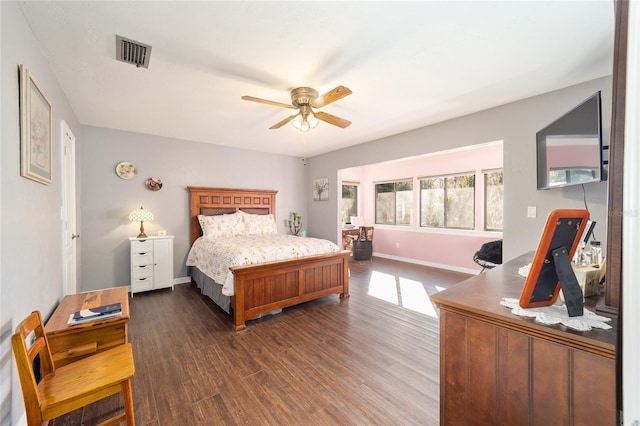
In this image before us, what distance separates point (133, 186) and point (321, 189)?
3.43 metres

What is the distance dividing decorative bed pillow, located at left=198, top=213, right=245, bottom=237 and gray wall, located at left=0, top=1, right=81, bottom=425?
2398mm

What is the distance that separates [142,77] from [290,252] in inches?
92.8

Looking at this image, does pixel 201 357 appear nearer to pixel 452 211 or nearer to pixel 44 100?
pixel 44 100

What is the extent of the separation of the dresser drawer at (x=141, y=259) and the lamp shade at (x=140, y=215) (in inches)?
20.9

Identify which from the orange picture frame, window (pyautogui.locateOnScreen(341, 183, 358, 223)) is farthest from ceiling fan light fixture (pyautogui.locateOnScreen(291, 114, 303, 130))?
window (pyautogui.locateOnScreen(341, 183, 358, 223))

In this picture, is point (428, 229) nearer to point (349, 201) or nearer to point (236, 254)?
point (349, 201)

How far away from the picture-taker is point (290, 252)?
11.0 feet

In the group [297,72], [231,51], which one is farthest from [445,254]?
[231,51]

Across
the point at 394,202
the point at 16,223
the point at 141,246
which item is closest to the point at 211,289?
the point at 141,246

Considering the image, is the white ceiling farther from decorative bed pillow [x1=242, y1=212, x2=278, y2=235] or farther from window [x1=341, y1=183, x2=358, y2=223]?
window [x1=341, y1=183, x2=358, y2=223]

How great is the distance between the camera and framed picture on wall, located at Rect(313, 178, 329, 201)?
5.71 metres

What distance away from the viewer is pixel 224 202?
4.93 metres

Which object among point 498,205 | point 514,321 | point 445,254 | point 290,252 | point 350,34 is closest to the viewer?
point 514,321

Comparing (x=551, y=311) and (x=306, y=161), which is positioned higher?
(x=306, y=161)
